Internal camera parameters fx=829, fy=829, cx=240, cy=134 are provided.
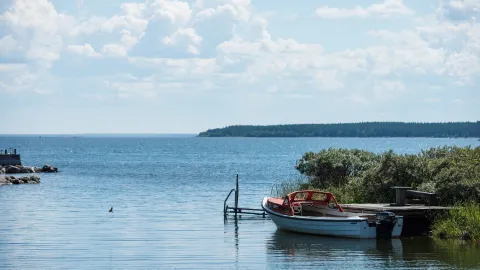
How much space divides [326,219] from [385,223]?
2912mm

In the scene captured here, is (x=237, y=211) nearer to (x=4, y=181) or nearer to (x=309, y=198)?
(x=309, y=198)

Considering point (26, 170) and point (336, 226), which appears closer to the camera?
point (336, 226)

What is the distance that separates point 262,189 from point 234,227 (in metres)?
30.3

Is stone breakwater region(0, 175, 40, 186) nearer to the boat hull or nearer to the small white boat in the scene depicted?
the small white boat

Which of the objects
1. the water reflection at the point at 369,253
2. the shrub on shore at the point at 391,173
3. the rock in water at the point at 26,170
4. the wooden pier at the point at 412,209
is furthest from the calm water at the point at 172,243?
the rock in water at the point at 26,170

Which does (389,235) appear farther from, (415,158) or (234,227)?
(234,227)

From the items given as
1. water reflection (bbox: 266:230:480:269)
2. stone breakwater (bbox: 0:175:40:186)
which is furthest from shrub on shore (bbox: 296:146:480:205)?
stone breakwater (bbox: 0:175:40:186)

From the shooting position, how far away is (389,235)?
37.0 metres

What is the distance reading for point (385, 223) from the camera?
36594 mm

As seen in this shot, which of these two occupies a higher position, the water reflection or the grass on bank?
the grass on bank

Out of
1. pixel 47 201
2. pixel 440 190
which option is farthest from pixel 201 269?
pixel 47 201

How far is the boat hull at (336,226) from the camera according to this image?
37.1 metres

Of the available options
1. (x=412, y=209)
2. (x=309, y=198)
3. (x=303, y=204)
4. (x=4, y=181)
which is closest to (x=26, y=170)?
(x=4, y=181)

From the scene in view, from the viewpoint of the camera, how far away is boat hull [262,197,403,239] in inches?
1459
